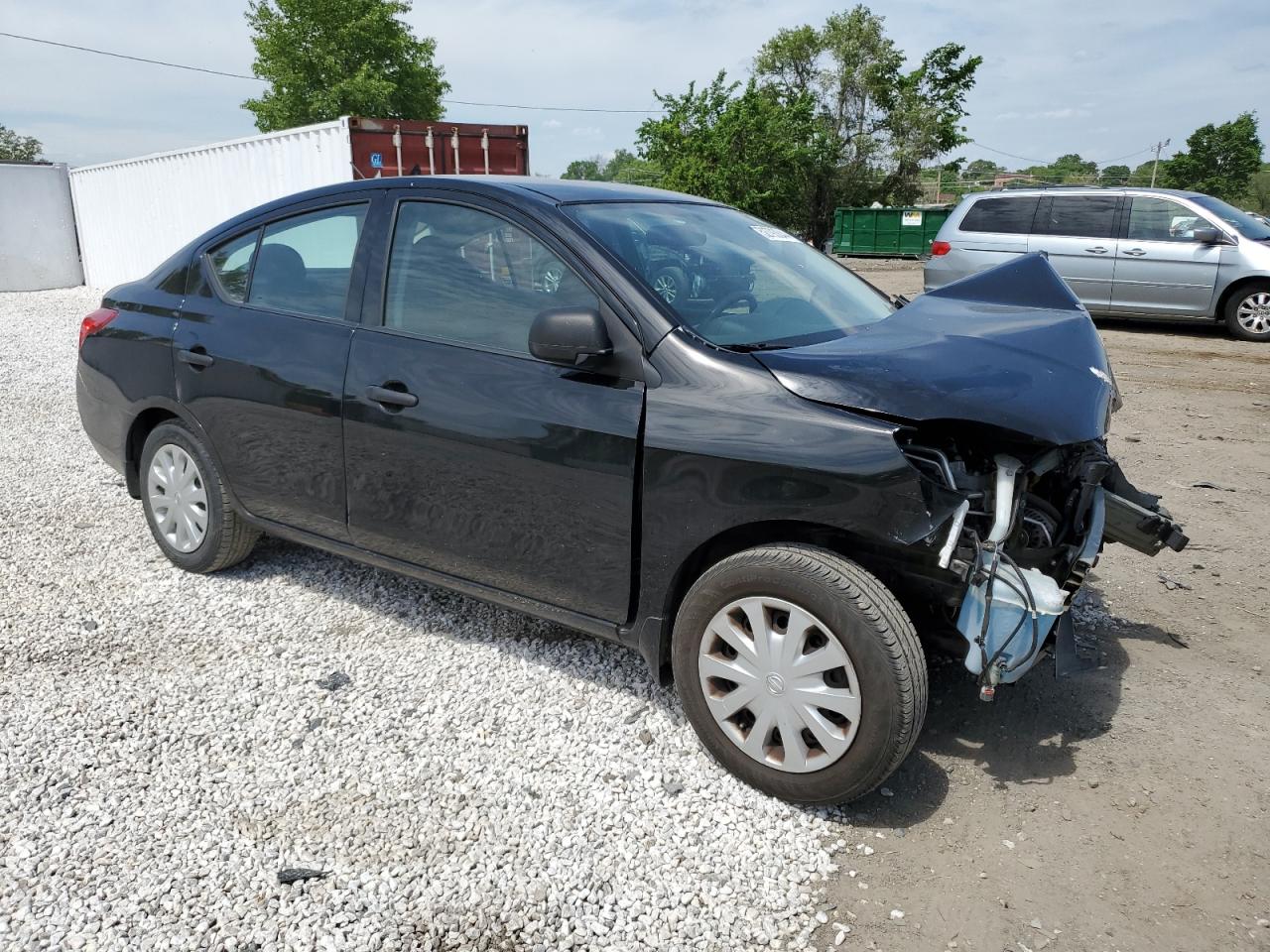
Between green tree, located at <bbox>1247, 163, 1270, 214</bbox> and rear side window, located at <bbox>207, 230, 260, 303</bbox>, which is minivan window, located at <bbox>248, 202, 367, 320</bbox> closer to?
rear side window, located at <bbox>207, 230, 260, 303</bbox>

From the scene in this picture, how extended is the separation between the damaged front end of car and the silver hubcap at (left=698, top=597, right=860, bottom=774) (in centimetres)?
35

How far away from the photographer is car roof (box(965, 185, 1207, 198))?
11.6 m

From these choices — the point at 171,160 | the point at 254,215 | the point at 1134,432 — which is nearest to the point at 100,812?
the point at 254,215

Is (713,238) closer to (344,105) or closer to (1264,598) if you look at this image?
(1264,598)

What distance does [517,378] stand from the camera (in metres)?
3.05

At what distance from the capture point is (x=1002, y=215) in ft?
40.5

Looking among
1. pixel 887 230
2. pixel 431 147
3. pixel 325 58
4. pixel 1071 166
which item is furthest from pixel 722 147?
pixel 1071 166

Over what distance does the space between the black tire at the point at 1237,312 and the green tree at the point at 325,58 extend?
3926 centimetres

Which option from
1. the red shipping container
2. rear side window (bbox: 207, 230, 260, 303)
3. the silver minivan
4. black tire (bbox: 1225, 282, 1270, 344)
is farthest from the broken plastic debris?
black tire (bbox: 1225, 282, 1270, 344)

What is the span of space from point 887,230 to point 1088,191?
18.1 metres

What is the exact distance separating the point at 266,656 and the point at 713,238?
7.77 feet

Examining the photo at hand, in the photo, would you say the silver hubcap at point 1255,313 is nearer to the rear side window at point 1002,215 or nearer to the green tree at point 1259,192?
the rear side window at point 1002,215

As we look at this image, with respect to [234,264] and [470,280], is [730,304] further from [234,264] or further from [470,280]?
[234,264]

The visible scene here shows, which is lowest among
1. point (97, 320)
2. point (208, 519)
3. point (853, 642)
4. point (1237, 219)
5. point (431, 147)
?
point (208, 519)
